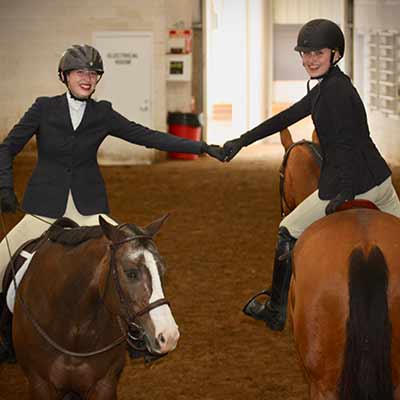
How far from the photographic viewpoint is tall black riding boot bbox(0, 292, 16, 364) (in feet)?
19.0

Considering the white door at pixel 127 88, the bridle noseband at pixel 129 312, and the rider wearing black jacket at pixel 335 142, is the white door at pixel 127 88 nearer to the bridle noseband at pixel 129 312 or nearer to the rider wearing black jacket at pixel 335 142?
the rider wearing black jacket at pixel 335 142

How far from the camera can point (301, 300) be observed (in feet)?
17.1

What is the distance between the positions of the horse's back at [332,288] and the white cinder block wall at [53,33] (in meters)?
16.4

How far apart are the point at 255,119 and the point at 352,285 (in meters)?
20.4

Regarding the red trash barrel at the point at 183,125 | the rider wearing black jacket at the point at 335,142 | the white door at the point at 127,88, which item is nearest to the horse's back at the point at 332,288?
the rider wearing black jacket at the point at 335,142

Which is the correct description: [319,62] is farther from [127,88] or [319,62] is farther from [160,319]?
[127,88]

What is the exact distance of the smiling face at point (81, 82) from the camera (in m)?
5.61

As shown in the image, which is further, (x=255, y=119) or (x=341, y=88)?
(x=255, y=119)

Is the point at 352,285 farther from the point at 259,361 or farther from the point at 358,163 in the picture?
the point at 259,361

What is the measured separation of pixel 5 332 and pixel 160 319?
5.41ft

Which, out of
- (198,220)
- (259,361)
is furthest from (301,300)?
(198,220)

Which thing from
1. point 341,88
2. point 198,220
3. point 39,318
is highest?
point 341,88

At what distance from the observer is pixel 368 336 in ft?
16.1

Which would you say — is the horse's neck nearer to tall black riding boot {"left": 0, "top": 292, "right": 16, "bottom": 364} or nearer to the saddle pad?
the saddle pad
